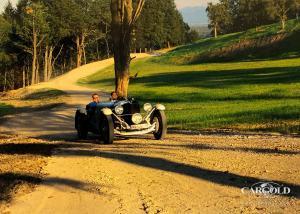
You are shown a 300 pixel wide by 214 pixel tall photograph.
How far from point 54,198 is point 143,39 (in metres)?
111

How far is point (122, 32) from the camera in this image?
20.3 m

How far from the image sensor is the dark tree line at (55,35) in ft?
249

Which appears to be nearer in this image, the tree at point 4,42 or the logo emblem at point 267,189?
the logo emblem at point 267,189

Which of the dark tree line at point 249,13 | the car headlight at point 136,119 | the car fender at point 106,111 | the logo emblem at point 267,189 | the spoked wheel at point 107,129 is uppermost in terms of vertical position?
the dark tree line at point 249,13

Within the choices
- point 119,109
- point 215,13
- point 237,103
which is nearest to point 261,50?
point 215,13

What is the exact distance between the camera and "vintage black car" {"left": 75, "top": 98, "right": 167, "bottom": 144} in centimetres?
1377

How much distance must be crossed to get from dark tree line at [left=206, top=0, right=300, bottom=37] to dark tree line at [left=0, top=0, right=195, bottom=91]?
1369 cm

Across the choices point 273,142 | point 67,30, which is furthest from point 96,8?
point 273,142

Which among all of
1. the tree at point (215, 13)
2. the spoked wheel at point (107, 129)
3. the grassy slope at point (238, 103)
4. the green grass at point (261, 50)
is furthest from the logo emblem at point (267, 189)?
the tree at point (215, 13)

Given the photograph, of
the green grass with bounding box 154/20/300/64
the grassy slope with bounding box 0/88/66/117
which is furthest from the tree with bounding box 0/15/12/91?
the grassy slope with bounding box 0/88/66/117

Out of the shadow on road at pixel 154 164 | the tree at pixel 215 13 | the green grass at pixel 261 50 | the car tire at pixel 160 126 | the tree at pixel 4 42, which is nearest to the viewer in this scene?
the shadow on road at pixel 154 164

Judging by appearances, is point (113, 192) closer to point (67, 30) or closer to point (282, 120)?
point (282, 120)

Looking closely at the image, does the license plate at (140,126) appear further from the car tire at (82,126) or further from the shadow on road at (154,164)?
the car tire at (82,126)

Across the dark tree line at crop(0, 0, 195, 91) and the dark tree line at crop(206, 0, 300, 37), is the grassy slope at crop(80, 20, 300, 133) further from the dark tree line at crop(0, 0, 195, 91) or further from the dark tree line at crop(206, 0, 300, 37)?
the dark tree line at crop(206, 0, 300, 37)
